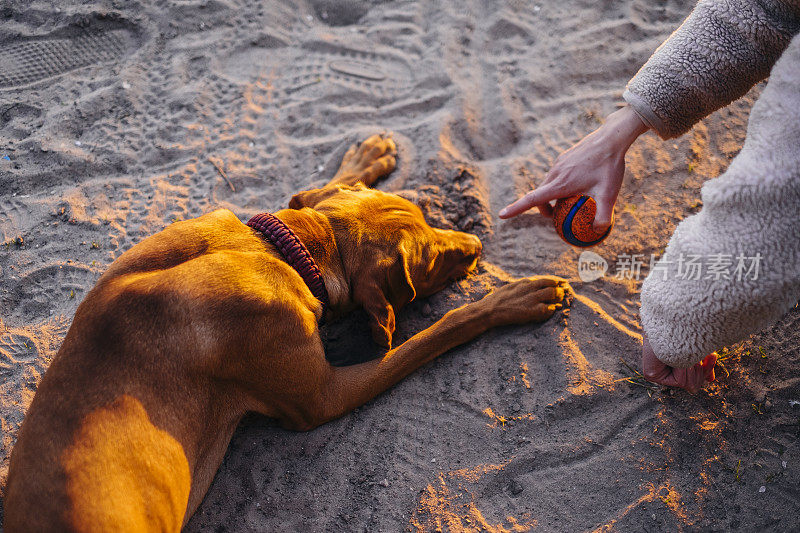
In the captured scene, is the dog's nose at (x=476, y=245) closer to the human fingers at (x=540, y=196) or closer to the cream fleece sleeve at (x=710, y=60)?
the human fingers at (x=540, y=196)

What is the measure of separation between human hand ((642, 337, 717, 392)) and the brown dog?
0.65 metres

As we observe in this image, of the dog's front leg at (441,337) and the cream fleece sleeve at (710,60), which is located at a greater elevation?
the cream fleece sleeve at (710,60)

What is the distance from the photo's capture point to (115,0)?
5.03 metres

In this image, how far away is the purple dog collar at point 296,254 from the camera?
2.85 m

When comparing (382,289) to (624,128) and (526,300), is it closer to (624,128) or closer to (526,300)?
(526,300)

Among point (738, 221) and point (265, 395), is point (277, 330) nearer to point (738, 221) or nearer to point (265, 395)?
point (265, 395)

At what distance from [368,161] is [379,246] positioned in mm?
1304

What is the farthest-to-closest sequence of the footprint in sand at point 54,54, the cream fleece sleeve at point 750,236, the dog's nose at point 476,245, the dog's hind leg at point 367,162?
1. the footprint in sand at point 54,54
2. the dog's hind leg at point 367,162
3. the dog's nose at point 476,245
4. the cream fleece sleeve at point 750,236

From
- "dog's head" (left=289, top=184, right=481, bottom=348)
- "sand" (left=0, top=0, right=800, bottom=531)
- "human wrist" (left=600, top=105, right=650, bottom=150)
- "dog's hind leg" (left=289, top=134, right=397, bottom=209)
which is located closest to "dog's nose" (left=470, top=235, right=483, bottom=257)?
"sand" (left=0, top=0, right=800, bottom=531)

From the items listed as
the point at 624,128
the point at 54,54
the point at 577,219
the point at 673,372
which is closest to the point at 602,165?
the point at 624,128

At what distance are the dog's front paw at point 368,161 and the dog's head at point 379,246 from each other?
682mm

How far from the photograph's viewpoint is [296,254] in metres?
2.85

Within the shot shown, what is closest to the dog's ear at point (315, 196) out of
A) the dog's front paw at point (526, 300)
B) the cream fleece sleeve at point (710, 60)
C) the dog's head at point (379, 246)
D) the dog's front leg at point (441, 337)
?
the dog's head at point (379, 246)

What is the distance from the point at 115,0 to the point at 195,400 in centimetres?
408
